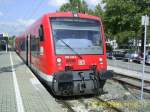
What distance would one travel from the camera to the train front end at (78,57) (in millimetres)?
12758

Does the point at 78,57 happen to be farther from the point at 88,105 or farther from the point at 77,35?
the point at 88,105

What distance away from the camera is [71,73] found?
41.7 feet

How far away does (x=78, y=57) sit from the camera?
13.3 meters

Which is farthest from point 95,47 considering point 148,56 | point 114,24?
point 114,24

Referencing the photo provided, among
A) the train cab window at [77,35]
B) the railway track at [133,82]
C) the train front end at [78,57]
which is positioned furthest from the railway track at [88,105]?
the railway track at [133,82]

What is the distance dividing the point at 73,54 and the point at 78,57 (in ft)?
0.69

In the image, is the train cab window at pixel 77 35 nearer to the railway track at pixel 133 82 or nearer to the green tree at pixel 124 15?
the railway track at pixel 133 82

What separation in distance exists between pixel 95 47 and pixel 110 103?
2.38m

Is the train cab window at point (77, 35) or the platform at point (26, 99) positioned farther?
the train cab window at point (77, 35)

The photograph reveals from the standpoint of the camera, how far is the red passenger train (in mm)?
12789

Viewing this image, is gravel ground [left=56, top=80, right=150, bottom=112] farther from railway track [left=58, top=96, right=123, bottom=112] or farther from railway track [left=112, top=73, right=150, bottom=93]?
railway track [left=112, top=73, right=150, bottom=93]

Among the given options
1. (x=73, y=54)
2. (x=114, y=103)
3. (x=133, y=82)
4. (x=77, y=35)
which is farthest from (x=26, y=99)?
(x=133, y=82)

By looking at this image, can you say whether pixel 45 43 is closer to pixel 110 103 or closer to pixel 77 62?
pixel 77 62

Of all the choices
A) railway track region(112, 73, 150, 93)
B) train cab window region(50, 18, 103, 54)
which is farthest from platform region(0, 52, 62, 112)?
railway track region(112, 73, 150, 93)
